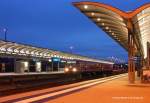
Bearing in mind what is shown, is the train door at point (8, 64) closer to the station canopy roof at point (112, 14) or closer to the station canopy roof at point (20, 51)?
the station canopy roof at point (20, 51)

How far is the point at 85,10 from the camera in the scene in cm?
2502

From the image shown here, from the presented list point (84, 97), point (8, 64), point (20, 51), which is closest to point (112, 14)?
point (84, 97)

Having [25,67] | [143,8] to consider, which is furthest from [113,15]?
[25,67]

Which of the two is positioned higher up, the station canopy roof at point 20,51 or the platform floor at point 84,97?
the station canopy roof at point 20,51

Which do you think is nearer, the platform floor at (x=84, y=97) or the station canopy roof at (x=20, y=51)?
the platform floor at (x=84, y=97)

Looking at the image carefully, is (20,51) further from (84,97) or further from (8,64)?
(84,97)

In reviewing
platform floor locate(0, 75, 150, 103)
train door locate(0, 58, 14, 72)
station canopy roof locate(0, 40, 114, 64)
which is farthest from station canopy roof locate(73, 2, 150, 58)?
train door locate(0, 58, 14, 72)

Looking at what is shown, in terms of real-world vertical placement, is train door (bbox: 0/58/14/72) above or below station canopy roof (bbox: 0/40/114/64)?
below

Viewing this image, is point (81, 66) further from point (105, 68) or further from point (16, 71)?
point (105, 68)

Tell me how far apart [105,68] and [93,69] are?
872cm

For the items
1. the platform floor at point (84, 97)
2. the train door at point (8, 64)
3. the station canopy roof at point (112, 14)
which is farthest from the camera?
the train door at point (8, 64)

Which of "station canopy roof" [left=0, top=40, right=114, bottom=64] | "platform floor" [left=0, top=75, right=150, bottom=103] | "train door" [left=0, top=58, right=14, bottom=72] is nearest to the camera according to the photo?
"platform floor" [left=0, top=75, right=150, bottom=103]

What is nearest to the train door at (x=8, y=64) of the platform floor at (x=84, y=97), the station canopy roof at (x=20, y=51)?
the station canopy roof at (x=20, y=51)

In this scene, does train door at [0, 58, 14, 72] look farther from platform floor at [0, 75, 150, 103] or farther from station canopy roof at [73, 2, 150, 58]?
platform floor at [0, 75, 150, 103]
